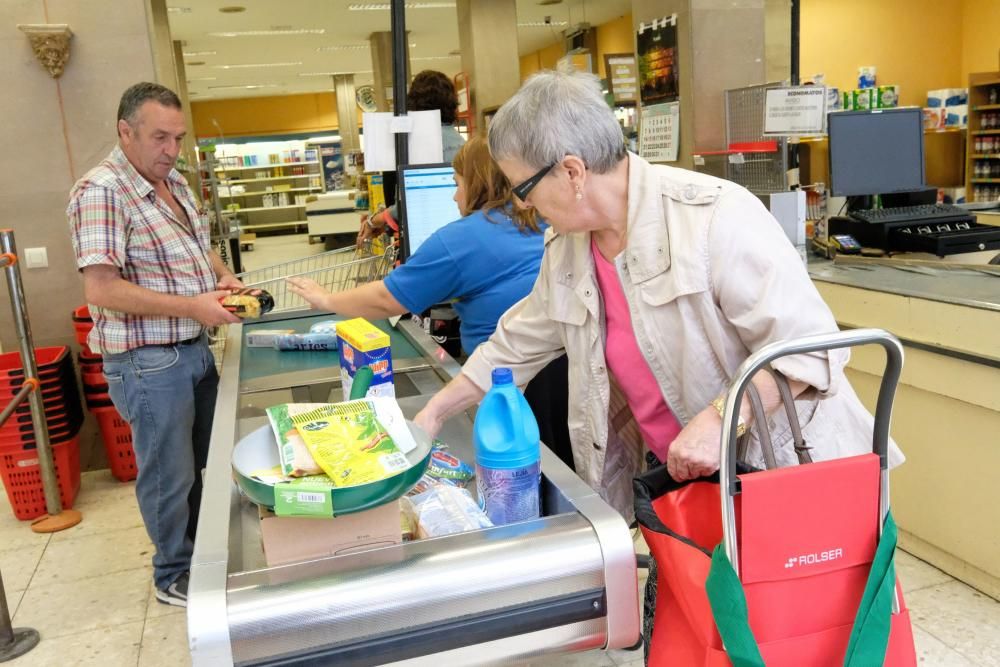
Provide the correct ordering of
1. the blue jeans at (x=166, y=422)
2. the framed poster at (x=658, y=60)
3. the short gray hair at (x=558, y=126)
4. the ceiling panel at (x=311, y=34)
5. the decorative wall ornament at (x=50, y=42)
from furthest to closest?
the ceiling panel at (x=311, y=34) → the framed poster at (x=658, y=60) → the decorative wall ornament at (x=50, y=42) → the blue jeans at (x=166, y=422) → the short gray hair at (x=558, y=126)

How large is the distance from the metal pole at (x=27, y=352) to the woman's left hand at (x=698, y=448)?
3.30 m

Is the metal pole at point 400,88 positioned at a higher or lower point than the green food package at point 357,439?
higher

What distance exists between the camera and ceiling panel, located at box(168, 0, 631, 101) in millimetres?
12328

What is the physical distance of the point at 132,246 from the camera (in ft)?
9.07

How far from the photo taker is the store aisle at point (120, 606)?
8.96 ft

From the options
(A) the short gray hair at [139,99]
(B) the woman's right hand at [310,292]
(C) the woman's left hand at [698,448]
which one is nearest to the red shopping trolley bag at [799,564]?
(C) the woman's left hand at [698,448]

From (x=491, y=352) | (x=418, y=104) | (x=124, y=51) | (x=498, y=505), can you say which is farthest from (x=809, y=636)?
(x=124, y=51)

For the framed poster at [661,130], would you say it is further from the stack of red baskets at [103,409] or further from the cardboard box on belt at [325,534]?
the cardboard box on belt at [325,534]

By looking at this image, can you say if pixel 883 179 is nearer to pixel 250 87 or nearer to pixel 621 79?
pixel 621 79

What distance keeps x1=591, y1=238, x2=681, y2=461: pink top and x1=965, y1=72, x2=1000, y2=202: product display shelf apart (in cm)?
950

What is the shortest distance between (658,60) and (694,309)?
14.6 feet

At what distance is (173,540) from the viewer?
123 inches

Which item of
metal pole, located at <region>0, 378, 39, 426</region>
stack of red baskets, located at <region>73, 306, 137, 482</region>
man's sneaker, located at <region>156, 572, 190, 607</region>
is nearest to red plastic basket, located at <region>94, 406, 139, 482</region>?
stack of red baskets, located at <region>73, 306, 137, 482</region>

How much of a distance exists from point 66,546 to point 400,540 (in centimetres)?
317
